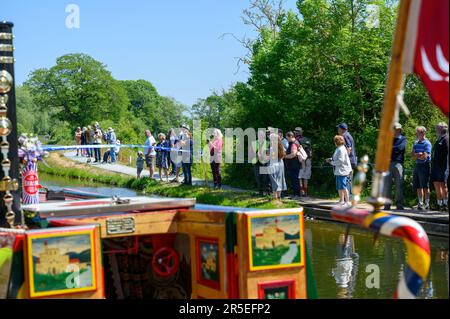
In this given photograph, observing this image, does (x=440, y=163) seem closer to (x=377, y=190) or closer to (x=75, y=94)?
(x=377, y=190)

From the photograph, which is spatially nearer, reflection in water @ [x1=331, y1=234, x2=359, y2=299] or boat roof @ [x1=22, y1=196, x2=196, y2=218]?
boat roof @ [x1=22, y1=196, x2=196, y2=218]

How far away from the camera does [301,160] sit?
18172 millimetres

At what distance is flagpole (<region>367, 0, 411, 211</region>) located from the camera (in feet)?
16.4

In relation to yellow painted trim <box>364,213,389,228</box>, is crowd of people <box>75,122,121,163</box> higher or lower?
higher

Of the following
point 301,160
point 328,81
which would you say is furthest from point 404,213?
point 328,81

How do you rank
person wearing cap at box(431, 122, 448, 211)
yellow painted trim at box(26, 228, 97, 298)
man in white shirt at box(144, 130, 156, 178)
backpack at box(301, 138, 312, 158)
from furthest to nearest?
man in white shirt at box(144, 130, 156, 178)
backpack at box(301, 138, 312, 158)
person wearing cap at box(431, 122, 448, 211)
yellow painted trim at box(26, 228, 97, 298)

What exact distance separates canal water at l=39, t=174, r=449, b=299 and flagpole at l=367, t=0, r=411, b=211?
14.4 ft

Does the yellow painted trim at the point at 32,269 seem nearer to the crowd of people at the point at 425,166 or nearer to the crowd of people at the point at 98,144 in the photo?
the crowd of people at the point at 425,166

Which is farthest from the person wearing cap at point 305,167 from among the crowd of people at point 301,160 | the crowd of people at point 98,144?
the crowd of people at point 98,144

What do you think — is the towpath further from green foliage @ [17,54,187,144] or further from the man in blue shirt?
green foliage @ [17,54,187,144]

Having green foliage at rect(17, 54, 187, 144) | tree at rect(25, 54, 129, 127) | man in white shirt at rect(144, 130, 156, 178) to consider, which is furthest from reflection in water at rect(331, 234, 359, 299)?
tree at rect(25, 54, 129, 127)

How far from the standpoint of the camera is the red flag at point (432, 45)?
16.1ft

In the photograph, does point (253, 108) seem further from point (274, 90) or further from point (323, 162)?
point (323, 162)

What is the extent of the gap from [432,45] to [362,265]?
22.0 ft
